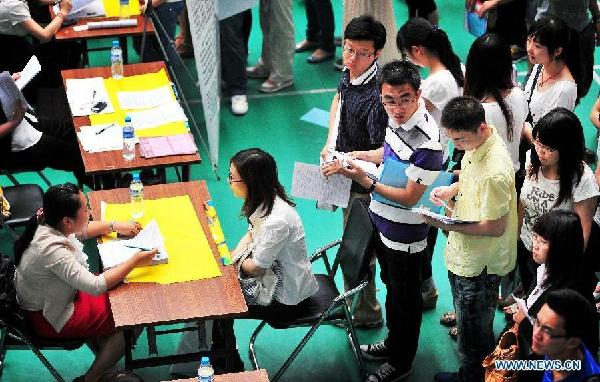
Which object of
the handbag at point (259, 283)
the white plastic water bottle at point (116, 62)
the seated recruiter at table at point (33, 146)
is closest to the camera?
the handbag at point (259, 283)

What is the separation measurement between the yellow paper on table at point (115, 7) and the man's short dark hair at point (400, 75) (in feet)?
10.7

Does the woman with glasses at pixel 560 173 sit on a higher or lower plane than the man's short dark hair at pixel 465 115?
lower

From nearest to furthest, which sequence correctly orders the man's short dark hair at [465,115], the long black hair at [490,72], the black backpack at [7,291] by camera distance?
the man's short dark hair at [465,115], the black backpack at [7,291], the long black hair at [490,72]

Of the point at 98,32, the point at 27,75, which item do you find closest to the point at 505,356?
the point at 27,75

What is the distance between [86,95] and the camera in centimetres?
613

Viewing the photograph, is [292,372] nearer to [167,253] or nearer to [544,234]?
[167,253]

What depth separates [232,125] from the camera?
7.69 meters

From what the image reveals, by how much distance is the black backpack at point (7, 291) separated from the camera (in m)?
4.57

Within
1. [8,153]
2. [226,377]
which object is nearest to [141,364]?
[226,377]

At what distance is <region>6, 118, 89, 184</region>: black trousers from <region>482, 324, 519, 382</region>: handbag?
3228mm

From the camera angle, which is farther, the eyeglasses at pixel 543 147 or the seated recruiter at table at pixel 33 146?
the seated recruiter at table at pixel 33 146

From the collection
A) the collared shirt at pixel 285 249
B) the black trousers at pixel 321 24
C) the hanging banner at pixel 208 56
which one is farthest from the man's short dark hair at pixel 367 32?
the black trousers at pixel 321 24

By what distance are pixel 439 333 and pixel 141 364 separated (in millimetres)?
1754

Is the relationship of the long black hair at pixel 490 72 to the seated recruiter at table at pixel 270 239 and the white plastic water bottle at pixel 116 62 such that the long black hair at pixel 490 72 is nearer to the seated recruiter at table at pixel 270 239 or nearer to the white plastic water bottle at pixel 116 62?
the seated recruiter at table at pixel 270 239
